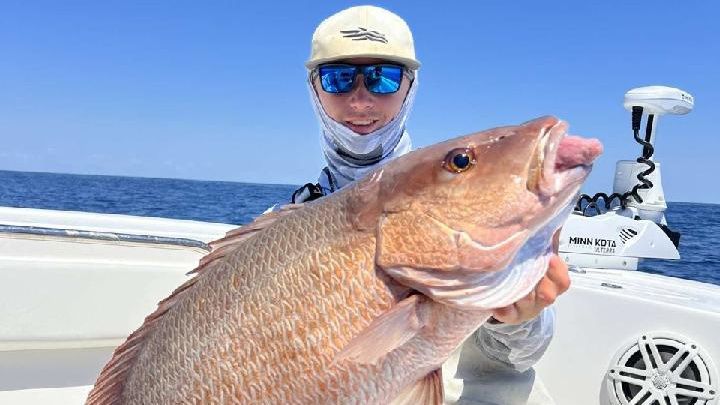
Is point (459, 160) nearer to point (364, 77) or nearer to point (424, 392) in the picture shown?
point (424, 392)

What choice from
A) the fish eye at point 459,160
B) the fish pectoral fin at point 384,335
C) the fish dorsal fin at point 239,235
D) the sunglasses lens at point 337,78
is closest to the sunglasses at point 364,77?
the sunglasses lens at point 337,78

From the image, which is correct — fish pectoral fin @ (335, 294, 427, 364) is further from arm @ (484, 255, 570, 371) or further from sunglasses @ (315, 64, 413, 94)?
sunglasses @ (315, 64, 413, 94)

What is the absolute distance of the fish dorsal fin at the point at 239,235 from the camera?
1598 millimetres

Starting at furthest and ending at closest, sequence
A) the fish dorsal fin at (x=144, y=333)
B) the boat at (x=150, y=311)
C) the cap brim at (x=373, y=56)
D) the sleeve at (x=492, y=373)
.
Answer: the boat at (x=150, y=311), the cap brim at (x=373, y=56), the sleeve at (x=492, y=373), the fish dorsal fin at (x=144, y=333)

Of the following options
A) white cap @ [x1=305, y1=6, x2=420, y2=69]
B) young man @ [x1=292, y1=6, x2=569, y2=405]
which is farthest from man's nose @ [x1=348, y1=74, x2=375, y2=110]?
white cap @ [x1=305, y1=6, x2=420, y2=69]

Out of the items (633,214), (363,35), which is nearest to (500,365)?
(363,35)

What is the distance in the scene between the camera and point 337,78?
2555mm

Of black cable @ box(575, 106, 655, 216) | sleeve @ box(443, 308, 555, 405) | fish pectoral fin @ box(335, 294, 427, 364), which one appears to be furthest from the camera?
black cable @ box(575, 106, 655, 216)

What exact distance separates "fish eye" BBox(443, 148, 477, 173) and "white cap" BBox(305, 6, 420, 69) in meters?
1.21

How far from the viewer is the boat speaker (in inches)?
103

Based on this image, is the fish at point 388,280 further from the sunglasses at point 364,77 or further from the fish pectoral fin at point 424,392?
the sunglasses at point 364,77

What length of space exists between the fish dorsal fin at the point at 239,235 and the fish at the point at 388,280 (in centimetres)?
13

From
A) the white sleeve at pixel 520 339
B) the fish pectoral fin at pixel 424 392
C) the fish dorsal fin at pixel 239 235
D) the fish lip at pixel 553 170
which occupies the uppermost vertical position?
the fish lip at pixel 553 170

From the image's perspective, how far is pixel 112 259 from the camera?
3.16 meters
